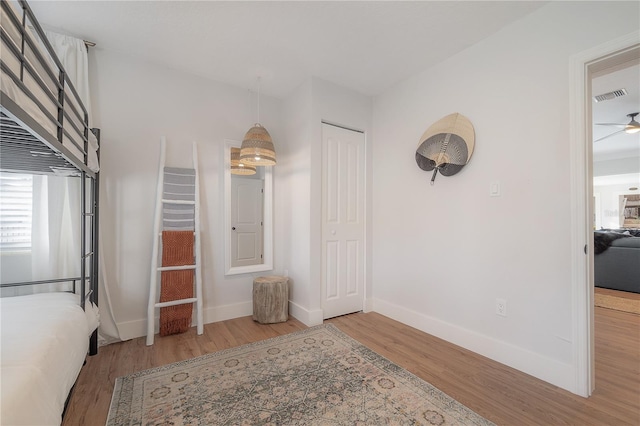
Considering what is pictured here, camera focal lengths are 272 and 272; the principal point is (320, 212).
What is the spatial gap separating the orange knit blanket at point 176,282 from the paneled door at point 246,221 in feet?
1.81

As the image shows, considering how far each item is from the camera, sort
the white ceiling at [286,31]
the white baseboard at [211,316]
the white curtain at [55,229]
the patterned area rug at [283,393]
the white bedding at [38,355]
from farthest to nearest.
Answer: the white baseboard at [211,316] → the white curtain at [55,229] → the white ceiling at [286,31] → the patterned area rug at [283,393] → the white bedding at [38,355]

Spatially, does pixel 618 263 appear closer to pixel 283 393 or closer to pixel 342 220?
pixel 342 220

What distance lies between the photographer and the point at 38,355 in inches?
42.0

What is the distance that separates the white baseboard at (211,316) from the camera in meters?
2.50

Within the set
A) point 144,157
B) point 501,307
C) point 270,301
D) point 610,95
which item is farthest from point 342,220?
point 610,95

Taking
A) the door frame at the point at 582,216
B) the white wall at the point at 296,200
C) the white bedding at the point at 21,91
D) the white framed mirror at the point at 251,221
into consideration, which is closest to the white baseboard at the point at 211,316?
the white framed mirror at the point at 251,221

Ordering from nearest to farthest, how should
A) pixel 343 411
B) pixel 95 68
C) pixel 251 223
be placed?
pixel 343 411, pixel 95 68, pixel 251 223

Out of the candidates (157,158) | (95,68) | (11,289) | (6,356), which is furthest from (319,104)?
(11,289)

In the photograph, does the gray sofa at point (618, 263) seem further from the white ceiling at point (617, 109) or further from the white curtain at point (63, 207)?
the white curtain at point (63, 207)

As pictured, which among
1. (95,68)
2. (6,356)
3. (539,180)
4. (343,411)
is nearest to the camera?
(6,356)

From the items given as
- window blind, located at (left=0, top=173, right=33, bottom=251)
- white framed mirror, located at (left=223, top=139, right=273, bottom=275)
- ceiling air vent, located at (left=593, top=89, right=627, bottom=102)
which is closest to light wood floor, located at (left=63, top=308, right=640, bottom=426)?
white framed mirror, located at (left=223, top=139, right=273, bottom=275)

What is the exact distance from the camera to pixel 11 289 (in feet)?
6.62

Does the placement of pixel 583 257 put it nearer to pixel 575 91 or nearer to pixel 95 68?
pixel 575 91

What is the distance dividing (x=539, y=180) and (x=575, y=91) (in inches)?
23.5
